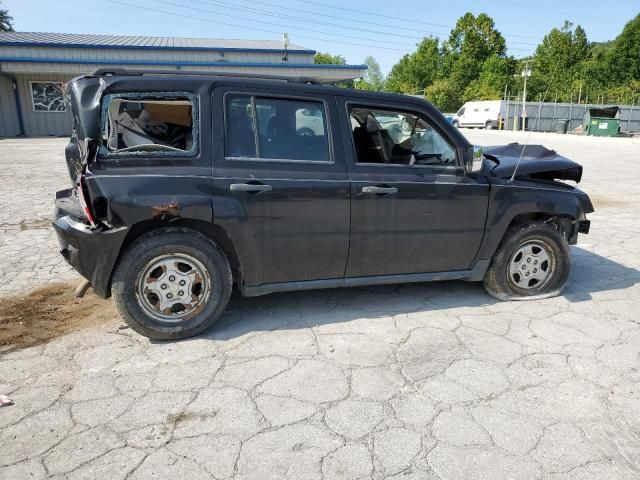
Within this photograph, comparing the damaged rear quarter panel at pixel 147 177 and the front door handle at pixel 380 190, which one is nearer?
the damaged rear quarter panel at pixel 147 177

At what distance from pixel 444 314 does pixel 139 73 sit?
3.04m

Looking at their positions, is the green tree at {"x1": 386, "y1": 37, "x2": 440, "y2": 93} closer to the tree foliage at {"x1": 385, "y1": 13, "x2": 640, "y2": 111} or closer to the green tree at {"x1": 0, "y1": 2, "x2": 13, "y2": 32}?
the tree foliage at {"x1": 385, "y1": 13, "x2": 640, "y2": 111}

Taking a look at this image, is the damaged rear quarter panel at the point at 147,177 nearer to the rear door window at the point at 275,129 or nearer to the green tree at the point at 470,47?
the rear door window at the point at 275,129

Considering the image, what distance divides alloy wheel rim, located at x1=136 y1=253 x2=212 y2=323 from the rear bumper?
230 mm

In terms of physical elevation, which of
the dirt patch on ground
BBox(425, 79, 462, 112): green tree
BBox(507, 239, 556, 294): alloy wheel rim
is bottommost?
the dirt patch on ground

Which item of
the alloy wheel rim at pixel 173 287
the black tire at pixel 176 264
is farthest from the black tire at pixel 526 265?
the alloy wheel rim at pixel 173 287

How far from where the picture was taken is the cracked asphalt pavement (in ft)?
7.79

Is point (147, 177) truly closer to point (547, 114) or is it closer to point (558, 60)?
point (547, 114)

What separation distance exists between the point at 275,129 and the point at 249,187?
20.1 inches

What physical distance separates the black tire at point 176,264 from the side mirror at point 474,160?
2104 millimetres

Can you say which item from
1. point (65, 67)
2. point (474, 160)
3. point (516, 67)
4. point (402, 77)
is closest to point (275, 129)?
point (474, 160)

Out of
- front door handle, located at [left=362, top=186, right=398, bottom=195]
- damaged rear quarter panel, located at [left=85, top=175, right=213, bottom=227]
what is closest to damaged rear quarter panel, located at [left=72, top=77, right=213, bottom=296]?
damaged rear quarter panel, located at [left=85, top=175, right=213, bottom=227]

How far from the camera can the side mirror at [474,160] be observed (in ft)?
12.8

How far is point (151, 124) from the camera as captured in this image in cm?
354
